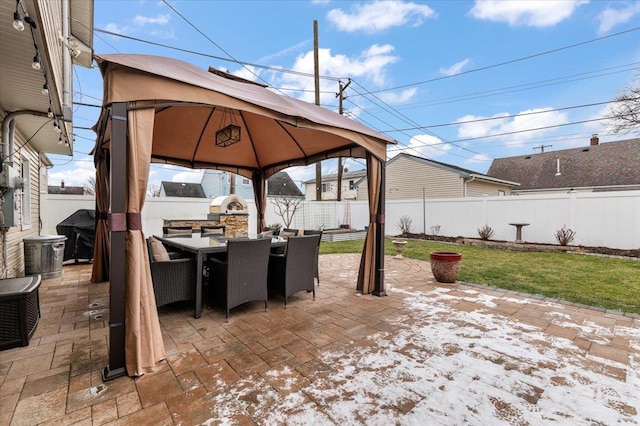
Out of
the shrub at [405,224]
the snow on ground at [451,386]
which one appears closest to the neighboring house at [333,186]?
the shrub at [405,224]

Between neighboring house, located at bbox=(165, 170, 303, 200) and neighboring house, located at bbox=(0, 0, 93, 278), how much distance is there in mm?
11066

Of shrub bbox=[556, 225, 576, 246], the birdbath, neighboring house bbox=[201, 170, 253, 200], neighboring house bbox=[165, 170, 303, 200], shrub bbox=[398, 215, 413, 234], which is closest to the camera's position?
the birdbath

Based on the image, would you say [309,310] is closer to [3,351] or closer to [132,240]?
[132,240]

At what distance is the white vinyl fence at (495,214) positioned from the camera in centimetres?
770

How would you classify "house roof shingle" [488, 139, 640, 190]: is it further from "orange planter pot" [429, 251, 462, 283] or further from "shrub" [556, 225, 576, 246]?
"orange planter pot" [429, 251, 462, 283]

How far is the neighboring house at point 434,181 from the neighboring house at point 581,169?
229cm

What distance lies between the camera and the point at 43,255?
504 centimetres

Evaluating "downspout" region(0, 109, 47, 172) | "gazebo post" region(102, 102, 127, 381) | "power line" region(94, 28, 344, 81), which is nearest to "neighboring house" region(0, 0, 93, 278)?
"downspout" region(0, 109, 47, 172)

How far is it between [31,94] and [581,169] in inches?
881

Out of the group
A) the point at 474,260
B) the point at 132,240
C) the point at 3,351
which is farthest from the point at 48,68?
the point at 474,260

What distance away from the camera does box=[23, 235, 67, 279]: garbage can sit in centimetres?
495

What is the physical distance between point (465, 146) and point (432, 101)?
432 cm

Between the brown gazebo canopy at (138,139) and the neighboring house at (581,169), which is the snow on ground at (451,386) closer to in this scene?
the brown gazebo canopy at (138,139)

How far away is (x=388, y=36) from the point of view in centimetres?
1088
